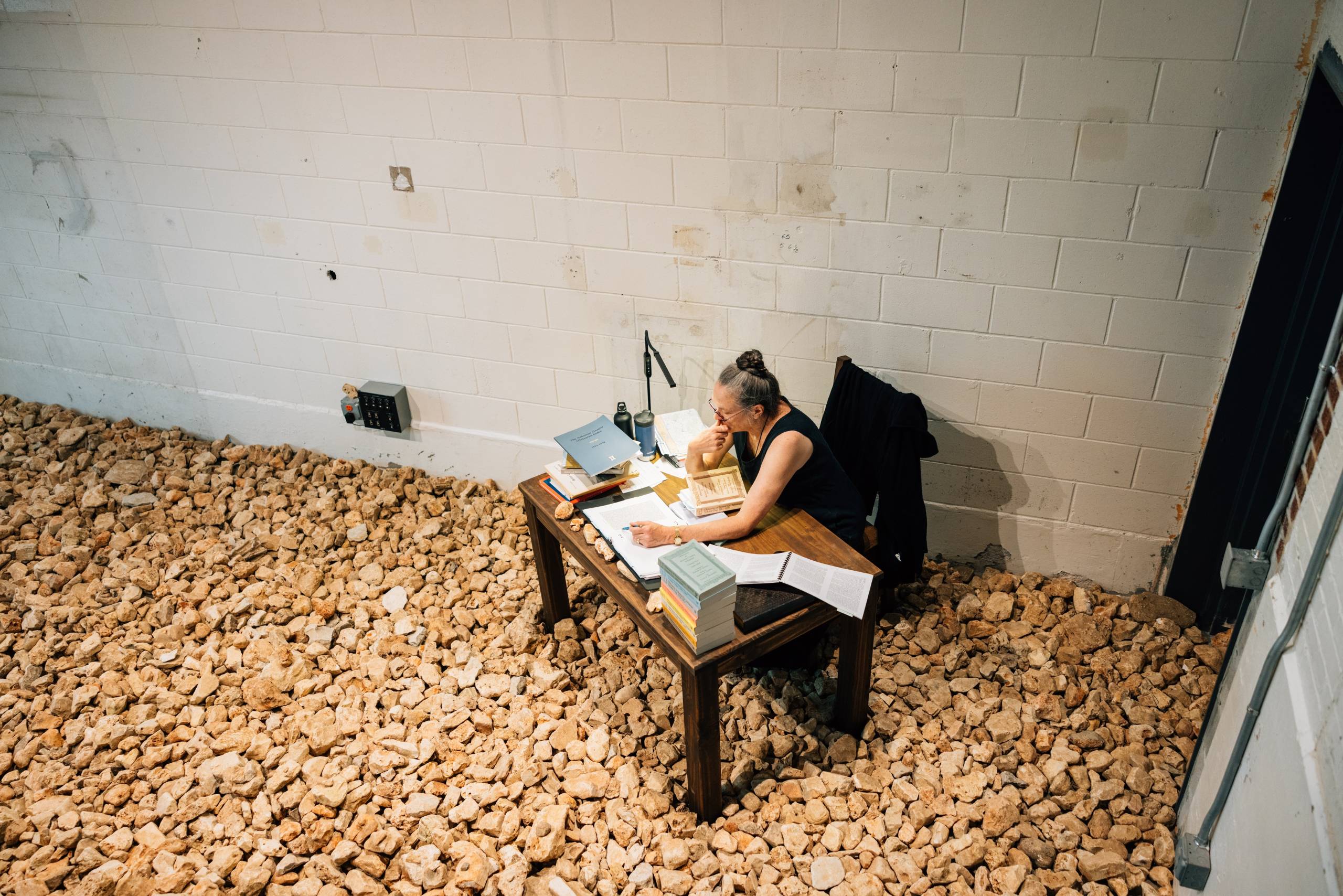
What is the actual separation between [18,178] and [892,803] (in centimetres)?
462

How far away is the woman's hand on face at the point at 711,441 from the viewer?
9.03 ft

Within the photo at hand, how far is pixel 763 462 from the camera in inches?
105

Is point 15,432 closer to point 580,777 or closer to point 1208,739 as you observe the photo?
point 580,777

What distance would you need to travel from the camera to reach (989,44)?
2.60 meters

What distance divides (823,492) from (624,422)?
770 millimetres

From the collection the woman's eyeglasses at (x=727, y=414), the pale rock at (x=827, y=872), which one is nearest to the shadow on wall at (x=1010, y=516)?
the woman's eyeglasses at (x=727, y=414)

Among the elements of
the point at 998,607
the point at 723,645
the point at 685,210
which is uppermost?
the point at 685,210

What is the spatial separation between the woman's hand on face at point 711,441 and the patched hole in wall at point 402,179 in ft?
5.43

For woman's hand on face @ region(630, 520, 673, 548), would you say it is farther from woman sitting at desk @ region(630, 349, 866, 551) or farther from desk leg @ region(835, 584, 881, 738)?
desk leg @ region(835, 584, 881, 738)

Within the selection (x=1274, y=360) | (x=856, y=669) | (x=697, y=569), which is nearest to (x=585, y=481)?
(x=697, y=569)

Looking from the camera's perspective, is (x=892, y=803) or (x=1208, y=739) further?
(x=892, y=803)

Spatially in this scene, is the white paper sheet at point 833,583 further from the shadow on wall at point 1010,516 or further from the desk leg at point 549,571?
the shadow on wall at point 1010,516

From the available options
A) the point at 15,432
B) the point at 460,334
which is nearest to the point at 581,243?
the point at 460,334

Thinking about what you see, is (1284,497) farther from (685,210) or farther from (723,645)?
(685,210)
